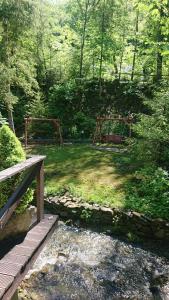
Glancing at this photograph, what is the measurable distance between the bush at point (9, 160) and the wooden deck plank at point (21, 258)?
48 centimetres

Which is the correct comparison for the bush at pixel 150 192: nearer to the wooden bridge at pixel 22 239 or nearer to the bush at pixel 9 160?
the wooden bridge at pixel 22 239

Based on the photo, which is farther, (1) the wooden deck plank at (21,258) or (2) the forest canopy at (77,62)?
(2) the forest canopy at (77,62)

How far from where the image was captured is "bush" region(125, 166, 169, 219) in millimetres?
6637

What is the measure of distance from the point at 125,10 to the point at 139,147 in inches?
478

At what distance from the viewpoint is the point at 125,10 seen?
687 inches

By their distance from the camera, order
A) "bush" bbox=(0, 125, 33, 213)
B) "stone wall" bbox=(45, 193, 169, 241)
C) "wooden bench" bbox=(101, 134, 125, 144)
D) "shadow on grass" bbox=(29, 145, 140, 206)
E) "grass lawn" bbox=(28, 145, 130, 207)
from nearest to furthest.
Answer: "bush" bbox=(0, 125, 33, 213)
"stone wall" bbox=(45, 193, 169, 241)
"grass lawn" bbox=(28, 145, 130, 207)
"shadow on grass" bbox=(29, 145, 140, 206)
"wooden bench" bbox=(101, 134, 125, 144)

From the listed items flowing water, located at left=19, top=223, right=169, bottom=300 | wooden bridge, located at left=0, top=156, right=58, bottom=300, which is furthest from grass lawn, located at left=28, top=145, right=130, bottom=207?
wooden bridge, located at left=0, top=156, right=58, bottom=300

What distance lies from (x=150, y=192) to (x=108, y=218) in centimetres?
128

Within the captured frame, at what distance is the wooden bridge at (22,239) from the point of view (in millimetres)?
3352

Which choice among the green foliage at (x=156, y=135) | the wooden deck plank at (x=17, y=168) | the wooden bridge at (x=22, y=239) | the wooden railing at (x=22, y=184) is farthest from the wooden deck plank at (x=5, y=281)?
the green foliage at (x=156, y=135)

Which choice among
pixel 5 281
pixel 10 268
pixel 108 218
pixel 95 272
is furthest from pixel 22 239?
pixel 108 218

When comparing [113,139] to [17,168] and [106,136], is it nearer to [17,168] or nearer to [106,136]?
[106,136]

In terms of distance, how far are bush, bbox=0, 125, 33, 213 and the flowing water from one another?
145 cm

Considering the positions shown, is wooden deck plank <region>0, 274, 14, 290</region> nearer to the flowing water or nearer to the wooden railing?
the wooden railing
